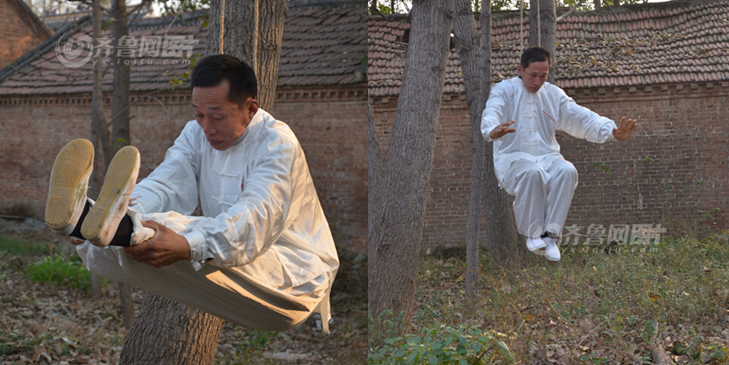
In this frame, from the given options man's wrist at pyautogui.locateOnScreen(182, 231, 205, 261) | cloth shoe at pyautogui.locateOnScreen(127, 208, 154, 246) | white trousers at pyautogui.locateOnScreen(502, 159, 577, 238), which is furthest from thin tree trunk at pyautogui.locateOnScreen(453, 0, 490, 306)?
cloth shoe at pyautogui.locateOnScreen(127, 208, 154, 246)

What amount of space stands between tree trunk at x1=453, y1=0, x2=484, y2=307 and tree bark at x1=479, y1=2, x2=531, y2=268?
38 mm

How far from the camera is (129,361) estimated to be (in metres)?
3.86

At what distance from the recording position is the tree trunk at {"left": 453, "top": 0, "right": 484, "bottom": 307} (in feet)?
13.6

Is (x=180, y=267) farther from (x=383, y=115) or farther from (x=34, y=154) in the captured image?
(x=34, y=154)

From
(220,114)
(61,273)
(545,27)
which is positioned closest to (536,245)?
(545,27)

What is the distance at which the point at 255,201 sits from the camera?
2.44 m

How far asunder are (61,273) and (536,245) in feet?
18.9

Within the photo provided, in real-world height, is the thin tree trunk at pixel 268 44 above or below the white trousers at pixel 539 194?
above

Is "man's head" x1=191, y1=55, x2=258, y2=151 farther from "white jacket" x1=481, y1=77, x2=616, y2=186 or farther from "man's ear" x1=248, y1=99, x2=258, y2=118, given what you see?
"white jacket" x1=481, y1=77, x2=616, y2=186

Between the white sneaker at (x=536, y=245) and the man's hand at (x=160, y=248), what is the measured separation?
8.51 ft

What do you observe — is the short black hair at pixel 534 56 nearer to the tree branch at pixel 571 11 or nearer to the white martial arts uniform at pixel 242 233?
the tree branch at pixel 571 11

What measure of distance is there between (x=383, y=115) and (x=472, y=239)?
43.8 inches

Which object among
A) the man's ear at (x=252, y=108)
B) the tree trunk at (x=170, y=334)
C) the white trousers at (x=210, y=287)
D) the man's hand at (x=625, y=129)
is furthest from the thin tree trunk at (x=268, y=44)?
the man's hand at (x=625, y=129)

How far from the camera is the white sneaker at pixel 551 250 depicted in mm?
3959
